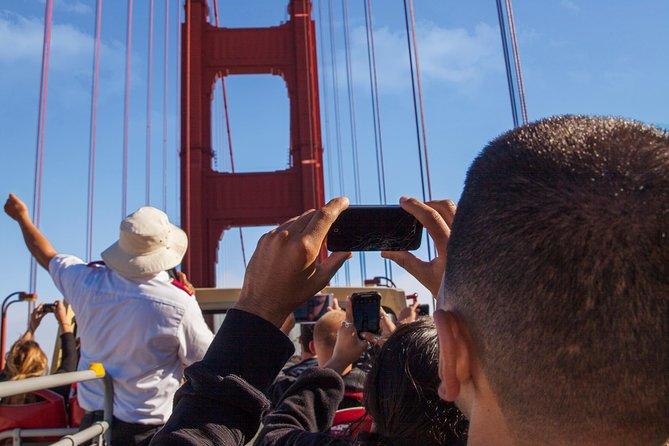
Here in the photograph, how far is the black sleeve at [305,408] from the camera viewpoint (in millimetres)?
903

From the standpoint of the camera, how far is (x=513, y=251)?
50 centimetres

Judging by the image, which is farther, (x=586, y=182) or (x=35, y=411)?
(x=35, y=411)

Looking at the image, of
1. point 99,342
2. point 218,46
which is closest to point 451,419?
A: point 99,342

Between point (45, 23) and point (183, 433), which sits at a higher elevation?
point (45, 23)

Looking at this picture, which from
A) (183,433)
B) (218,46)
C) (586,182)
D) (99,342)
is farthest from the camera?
(218,46)

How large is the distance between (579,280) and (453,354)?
4.6 inches

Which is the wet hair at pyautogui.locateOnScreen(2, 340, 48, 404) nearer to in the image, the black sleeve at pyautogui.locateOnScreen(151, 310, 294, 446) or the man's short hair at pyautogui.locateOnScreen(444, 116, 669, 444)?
the black sleeve at pyautogui.locateOnScreen(151, 310, 294, 446)

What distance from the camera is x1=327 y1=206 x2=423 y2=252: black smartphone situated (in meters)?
0.79

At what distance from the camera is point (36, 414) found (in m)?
2.44

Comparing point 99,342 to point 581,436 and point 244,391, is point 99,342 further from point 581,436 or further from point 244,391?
point 581,436

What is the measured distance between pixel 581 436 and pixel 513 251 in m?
0.14

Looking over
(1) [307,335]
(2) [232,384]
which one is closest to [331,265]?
(2) [232,384]

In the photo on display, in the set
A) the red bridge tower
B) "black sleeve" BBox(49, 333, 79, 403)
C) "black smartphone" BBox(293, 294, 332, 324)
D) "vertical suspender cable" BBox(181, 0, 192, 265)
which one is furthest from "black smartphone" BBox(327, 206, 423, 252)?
"vertical suspender cable" BBox(181, 0, 192, 265)

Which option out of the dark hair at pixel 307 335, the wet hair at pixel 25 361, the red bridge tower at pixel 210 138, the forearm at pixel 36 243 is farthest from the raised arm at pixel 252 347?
the red bridge tower at pixel 210 138
